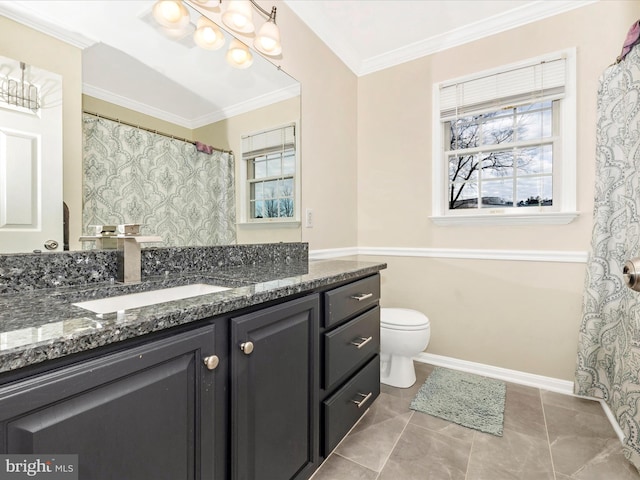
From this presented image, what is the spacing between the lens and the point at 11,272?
3.03ft

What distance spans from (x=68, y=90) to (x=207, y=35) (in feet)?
2.36

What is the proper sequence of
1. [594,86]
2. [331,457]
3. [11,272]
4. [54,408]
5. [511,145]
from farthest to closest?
[511,145]
[594,86]
[331,457]
[11,272]
[54,408]

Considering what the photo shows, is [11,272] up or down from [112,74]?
down

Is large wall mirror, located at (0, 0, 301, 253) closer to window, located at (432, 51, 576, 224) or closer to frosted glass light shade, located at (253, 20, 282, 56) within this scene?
frosted glass light shade, located at (253, 20, 282, 56)

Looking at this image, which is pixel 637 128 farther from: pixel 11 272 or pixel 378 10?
pixel 11 272

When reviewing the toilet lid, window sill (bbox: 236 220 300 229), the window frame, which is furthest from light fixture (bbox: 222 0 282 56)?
the toilet lid

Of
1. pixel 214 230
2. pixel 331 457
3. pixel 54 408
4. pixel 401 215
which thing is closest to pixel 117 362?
pixel 54 408

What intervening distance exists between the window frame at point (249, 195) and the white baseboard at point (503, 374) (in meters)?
1.60

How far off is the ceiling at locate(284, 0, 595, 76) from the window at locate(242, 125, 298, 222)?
74cm

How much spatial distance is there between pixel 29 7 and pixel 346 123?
2.08 m

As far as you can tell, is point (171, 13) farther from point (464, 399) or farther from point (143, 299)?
point (464, 399)

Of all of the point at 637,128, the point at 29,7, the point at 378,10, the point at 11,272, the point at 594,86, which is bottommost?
the point at 11,272

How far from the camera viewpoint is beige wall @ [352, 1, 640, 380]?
6.61ft

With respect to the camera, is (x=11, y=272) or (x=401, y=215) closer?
(x=11, y=272)
